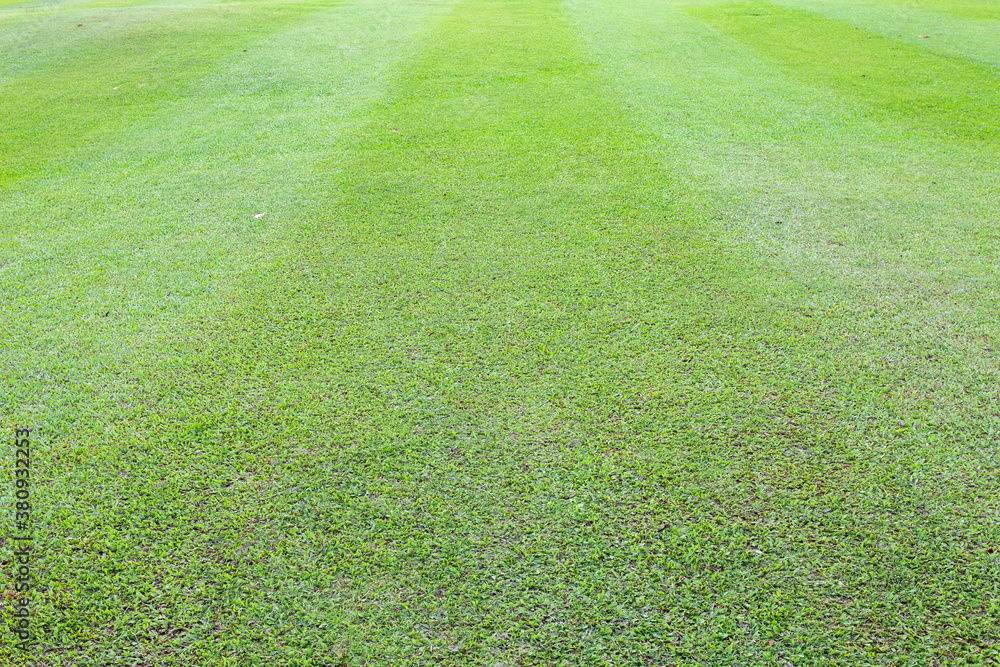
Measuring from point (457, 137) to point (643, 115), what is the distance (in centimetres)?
152

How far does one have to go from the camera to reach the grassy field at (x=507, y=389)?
1707 millimetres

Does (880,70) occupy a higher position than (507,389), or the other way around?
(880,70)

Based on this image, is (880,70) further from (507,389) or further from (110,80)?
(110,80)

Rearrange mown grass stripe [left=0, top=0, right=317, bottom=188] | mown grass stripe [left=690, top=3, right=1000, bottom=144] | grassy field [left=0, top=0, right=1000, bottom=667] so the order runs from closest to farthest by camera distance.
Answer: grassy field [left=0, top=0, right=1000, bottom=667] → mown grass stripe [left=0, top=0, right=317, bottom=188] → mown grass stripe [left=690, top=3, right=1000, bottom=144]

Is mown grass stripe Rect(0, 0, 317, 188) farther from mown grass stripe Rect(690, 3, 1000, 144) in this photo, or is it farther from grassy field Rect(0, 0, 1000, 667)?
mown grass stripe Rect(690, 3, 1000, 144)

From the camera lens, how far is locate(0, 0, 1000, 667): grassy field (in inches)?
67.2

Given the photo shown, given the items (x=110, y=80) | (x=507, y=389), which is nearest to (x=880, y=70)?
(x=507, y=389)

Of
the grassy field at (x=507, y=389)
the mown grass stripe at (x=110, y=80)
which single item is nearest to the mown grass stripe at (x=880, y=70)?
the grassy field at (x=507, y=389)

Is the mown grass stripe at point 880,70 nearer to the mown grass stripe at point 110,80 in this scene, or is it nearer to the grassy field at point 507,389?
the grassy field at point 507,389

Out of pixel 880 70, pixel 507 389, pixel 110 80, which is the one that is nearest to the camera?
Answer: pixel 507 389

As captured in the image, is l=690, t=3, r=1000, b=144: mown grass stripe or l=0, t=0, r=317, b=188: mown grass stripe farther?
l=690, t=3, r=1000, b=144: mown grass stripe

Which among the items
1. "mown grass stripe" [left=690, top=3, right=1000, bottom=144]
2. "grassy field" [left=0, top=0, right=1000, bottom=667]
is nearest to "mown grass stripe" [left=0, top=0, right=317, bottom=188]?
"grassy field" [left=0, top=0, right=1000, bottom=667]

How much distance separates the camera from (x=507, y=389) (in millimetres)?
2406

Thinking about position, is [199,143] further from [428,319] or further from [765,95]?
[765,95]
